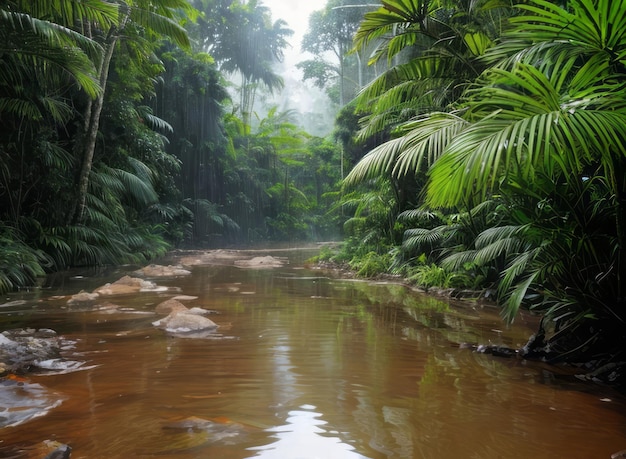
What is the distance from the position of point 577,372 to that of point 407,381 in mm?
1249

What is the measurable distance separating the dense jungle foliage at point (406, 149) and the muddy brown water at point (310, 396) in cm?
73

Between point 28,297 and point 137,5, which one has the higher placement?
point 137,5

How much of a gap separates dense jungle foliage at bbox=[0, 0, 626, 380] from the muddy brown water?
728mm

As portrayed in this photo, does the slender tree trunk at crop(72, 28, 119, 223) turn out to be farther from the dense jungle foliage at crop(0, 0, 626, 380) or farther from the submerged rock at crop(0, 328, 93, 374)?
the submerged rock at crop(0, 328, 93, 374)

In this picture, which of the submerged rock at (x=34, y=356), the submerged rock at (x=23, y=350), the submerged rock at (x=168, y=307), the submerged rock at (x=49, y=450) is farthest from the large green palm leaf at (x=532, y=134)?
the submerged rock at (x=168, y=307)

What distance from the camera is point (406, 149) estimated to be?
14.1 feet

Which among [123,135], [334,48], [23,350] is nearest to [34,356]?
[23,350]

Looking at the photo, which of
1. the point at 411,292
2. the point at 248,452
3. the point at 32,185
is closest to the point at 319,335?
the point at 248,452

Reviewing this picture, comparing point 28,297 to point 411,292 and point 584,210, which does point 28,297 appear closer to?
point 411,292

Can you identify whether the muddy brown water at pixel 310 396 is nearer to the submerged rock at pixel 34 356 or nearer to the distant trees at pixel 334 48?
the submerged rock at pixel 34 356

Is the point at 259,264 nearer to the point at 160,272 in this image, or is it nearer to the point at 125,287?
the point at 160,272

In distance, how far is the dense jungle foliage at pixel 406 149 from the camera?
103 inches

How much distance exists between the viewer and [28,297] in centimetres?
596

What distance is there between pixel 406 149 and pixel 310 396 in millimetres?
2606
